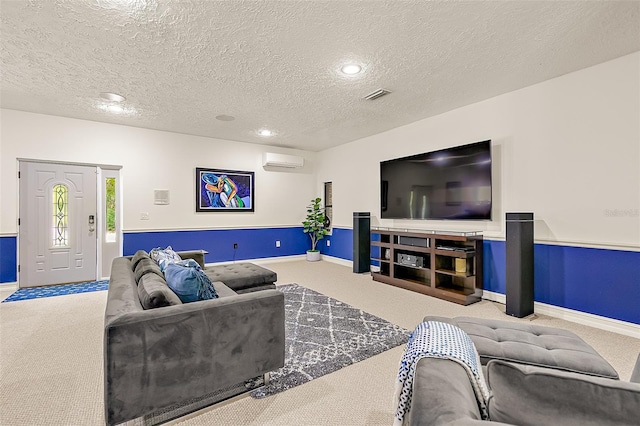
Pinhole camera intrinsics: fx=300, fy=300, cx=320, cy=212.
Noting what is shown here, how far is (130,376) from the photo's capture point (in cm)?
149

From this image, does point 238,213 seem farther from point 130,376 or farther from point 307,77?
point 130,376

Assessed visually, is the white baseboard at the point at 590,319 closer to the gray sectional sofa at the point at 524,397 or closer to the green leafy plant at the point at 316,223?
the gray sectional sofa at the point at 524,397

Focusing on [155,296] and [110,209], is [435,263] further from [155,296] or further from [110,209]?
[110,209]

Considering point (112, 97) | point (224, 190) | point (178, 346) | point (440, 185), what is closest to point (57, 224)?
point (112, 97)

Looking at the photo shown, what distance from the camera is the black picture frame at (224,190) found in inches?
226

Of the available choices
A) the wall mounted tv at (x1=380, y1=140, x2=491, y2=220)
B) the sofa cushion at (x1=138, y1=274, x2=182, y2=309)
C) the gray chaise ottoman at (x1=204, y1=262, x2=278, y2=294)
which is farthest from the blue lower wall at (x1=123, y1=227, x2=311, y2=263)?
the sofa cushion at (x1=138, y1=274, x2=182, y2=309)

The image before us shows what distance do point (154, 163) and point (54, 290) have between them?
240 cm

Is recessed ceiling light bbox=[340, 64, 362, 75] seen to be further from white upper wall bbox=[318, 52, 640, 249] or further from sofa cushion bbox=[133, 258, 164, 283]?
sofa cushion bbox=[133, 258, 164, 283]

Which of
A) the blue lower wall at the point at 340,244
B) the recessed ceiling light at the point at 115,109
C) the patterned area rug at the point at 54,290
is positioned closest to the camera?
the patterned area rug at the point at 54,290

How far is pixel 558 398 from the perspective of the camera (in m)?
0.69

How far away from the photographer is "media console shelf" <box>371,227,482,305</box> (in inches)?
148

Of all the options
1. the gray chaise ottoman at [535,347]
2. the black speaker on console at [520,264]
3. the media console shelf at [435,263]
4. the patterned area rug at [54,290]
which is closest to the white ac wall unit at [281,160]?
the media console shelf at [435,263]

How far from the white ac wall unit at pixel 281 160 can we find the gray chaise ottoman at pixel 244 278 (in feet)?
10.2

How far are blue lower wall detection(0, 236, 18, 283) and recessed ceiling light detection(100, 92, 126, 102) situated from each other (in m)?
2.56
